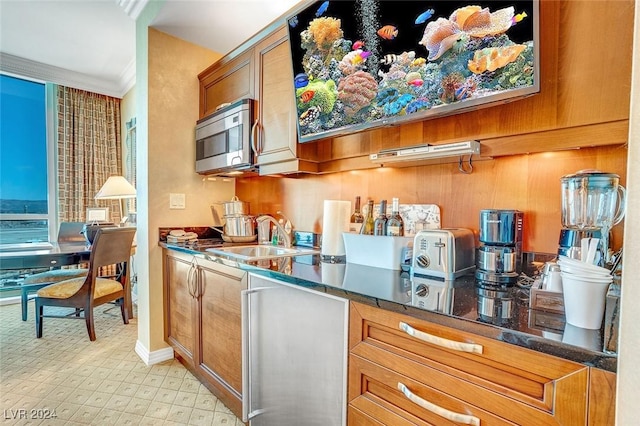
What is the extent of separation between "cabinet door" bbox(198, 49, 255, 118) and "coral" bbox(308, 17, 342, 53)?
629 mm

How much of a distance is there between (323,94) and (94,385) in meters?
2.37

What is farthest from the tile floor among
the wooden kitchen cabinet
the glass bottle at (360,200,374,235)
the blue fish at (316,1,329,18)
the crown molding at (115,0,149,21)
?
the crown molding at (115,0,149,21)

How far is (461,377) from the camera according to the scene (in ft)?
2.63

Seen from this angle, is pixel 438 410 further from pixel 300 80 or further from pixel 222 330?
pixel 300 80

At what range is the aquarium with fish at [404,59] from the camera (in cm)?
103

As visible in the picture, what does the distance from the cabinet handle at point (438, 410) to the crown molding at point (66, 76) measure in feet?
14.2

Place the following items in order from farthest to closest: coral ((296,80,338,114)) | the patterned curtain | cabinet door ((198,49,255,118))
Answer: the patterned curtain
cabinet door ((198,49,255,118))
coral ((296,80,338,114))

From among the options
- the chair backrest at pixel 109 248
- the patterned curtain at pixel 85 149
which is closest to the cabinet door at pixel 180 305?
the chair backrest at pixel 109 248

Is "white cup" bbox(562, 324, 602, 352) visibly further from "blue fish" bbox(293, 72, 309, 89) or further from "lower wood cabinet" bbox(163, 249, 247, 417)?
"blue fish" bbox(293, 72, 309, 89)

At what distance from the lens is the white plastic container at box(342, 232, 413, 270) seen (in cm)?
136

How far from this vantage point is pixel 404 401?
93cm

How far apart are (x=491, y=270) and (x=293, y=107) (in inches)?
50.9

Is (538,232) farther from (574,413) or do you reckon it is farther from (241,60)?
(241,60)

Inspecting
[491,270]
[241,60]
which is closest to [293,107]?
[241,60]
